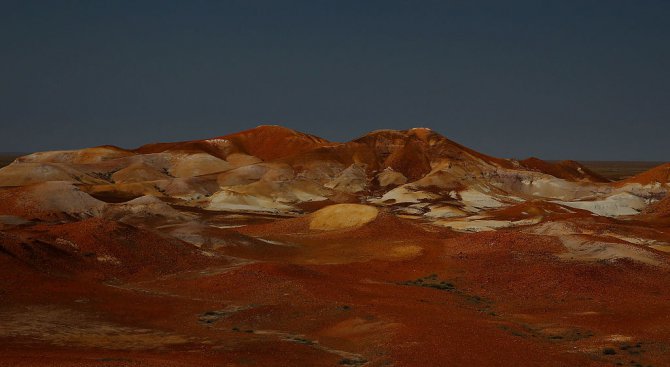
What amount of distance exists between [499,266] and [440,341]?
85.1 ft

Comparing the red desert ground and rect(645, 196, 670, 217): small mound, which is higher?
rect(645, 196, 670, 217): small mound

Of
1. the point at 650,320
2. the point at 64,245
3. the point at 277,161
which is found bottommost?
the point at 650,320

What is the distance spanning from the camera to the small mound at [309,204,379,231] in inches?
3105

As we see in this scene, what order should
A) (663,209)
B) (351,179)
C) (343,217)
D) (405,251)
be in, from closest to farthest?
(405,251)
(343,217)
(663,209)
(351,179)

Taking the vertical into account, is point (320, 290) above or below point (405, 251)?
below

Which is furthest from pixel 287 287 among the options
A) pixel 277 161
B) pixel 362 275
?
pixel 277 161

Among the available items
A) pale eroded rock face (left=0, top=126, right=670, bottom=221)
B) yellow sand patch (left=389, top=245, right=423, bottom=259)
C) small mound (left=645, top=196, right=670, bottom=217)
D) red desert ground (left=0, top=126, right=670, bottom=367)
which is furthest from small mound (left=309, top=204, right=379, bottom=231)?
small mound (left=645, top=196, right=670, bottom=217)

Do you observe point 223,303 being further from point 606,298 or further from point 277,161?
point 277,161

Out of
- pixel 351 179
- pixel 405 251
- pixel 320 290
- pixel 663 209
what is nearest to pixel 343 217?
pixel 405 251

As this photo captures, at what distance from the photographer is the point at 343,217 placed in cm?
8156

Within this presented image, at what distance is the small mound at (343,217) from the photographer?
78875 mm

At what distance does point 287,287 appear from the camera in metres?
45.1

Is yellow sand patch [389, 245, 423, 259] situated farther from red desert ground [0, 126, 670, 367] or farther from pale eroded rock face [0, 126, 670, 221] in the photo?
pale eroded rock face [0, 126, 670, 221]

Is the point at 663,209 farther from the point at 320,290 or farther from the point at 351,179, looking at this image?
the point at 320,290
